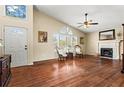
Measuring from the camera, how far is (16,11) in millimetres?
5148

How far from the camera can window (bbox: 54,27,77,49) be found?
8165 millimetres

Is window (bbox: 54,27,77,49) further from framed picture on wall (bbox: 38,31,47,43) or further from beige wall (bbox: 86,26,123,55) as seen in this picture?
beige wall (bbox: 86,26,123,55)

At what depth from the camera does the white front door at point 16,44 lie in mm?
4949

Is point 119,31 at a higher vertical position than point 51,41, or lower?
higher

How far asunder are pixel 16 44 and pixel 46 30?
2.58 m

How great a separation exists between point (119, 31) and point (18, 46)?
250 inches

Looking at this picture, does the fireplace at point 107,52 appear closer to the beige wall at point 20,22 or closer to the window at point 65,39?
the window at point 65,39

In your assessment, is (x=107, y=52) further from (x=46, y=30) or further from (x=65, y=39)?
(x=46, y=30)

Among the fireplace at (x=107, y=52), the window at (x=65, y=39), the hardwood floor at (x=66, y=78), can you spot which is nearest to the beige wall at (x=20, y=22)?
the hardwood floor at (x=66, y=78)

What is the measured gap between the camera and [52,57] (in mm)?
7738

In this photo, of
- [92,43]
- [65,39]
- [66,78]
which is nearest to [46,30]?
[65,39]

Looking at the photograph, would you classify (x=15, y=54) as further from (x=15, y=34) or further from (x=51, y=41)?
(x=51, y=41)

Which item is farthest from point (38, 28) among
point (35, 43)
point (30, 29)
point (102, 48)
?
point (102, 48)

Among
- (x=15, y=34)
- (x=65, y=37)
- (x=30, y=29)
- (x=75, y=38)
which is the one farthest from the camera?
(x=75, y=38)
